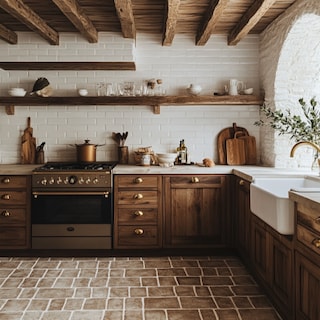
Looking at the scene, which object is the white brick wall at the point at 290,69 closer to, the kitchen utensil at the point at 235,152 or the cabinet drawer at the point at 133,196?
the kitchen utensil at the point at 235,152

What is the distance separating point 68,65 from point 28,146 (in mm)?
1085

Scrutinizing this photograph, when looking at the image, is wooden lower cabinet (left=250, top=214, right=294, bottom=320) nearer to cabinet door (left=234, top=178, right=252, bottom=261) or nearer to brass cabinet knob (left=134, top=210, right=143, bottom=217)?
cabinet door (left=234, top=178, right=252, bottom=261)

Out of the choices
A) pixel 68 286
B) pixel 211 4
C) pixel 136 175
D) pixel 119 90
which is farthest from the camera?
pixel 119 90

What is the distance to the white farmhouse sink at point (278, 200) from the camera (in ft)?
7.45

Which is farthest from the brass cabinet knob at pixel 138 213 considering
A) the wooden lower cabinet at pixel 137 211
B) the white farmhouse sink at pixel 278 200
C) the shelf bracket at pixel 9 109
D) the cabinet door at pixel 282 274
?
the shelf bracket at pixel 9 109

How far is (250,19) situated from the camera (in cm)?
354

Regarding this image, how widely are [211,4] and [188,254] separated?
2490 millimetres

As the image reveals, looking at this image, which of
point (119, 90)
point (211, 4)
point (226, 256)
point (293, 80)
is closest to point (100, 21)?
point (119, 90)

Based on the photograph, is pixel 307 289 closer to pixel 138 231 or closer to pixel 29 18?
pixel 138 231

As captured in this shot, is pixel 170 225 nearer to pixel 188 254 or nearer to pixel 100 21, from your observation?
pixel 188 254

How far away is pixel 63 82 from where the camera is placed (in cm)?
448

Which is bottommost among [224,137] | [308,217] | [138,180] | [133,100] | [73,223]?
[73,223]

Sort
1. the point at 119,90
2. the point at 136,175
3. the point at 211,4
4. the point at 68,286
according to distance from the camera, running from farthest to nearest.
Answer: the point at 119,90, the point at 136,175, the point at 211,4, the point at 68,286

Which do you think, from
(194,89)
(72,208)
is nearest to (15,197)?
(72,208)
